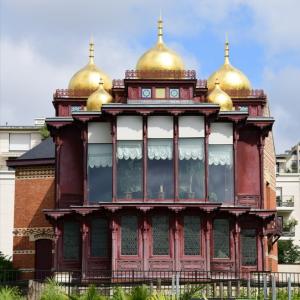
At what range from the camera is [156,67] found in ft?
139

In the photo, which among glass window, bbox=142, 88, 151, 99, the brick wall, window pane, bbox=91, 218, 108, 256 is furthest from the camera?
the brick wall

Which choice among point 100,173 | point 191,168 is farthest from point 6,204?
point 191,168

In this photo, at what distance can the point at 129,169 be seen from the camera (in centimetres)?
3931

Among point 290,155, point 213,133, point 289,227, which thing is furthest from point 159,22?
point 290,155

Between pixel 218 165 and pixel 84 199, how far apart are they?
6.19 metres

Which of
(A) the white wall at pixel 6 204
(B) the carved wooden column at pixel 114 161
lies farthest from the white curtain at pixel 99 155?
(A) the white wall at pixel 6 204

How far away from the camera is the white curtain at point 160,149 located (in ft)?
129

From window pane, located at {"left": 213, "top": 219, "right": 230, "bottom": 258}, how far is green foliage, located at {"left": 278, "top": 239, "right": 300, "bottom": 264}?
27570mm

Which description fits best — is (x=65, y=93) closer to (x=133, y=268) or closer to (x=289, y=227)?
(x=133, y=268)

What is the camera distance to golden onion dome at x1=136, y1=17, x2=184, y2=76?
138 feet

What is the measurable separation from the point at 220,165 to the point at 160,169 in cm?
298

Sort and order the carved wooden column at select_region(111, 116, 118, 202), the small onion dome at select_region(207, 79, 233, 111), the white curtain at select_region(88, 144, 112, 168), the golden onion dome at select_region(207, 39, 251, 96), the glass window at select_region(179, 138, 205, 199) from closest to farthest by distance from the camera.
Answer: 1. the carved wooden column at select_region(111, 116, 118, 202)
2. the glass window at select_region(179, 138, 205, 199)
3. the white curtain at select_region(88, 144, 112, 168)
4. the small onion dome at select_region(207, 79, 233, 111)
5. the golden onion dome at select_region(207, 39, 251, 96)

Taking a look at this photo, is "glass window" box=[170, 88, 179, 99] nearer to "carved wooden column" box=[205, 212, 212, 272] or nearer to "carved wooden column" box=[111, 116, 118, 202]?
"carved wooden column" box=[111, 116, 118, 202]

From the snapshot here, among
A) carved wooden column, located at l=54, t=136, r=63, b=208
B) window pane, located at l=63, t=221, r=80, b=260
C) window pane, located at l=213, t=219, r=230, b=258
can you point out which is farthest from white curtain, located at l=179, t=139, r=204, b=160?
carved wooden column, located at l=54, t=136, r=63, b=208
